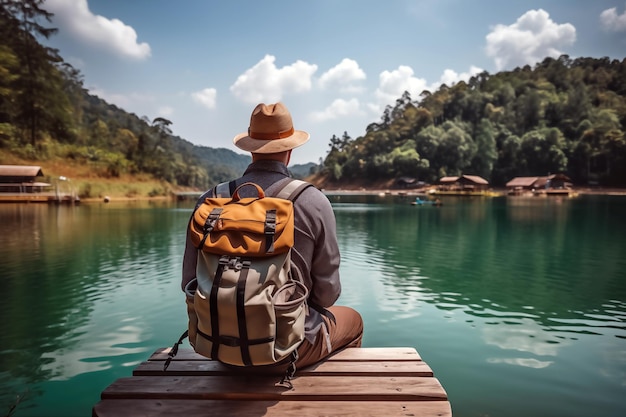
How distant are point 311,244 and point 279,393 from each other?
2.64ft

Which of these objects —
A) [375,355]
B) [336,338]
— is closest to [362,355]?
[375,355]

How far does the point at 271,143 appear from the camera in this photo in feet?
8.40

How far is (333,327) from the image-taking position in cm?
275

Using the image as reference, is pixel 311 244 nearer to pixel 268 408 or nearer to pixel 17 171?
pixel 268 408

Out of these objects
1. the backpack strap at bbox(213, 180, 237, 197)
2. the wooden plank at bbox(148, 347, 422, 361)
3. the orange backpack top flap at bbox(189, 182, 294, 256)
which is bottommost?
the wooden plank at bbox(148, 347, 422, 361)

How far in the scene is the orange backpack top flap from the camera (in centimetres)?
203

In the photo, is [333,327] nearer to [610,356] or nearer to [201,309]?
[201,309]

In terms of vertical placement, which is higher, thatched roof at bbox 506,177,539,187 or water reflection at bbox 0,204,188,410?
thatched roof at bbox 506,177,539,187

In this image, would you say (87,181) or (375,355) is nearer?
(375,355)

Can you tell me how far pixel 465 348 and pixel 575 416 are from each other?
2023 millimetres

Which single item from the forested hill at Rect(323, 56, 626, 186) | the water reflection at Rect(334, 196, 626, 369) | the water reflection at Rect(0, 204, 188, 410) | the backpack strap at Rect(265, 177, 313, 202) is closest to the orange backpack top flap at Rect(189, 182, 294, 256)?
the backpack strap at Rect(265, 177, 313, 202)

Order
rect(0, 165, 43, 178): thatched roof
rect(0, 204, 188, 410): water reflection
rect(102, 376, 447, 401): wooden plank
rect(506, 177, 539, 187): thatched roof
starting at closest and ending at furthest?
rect(102, 376, 447, 401): wooden plank
rect(0, 204, 188, 410): water reflection
rect(0, 165, 43, 178): thatched roof
rect(506, 177, 539, 187): thatched roof

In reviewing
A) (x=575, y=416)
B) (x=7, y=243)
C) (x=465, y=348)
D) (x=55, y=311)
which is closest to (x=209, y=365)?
(x=575, y=416)

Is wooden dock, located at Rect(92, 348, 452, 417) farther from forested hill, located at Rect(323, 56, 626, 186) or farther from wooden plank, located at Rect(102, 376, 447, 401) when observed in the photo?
forested hill, located at Rect(323, 56, 626, 186)
